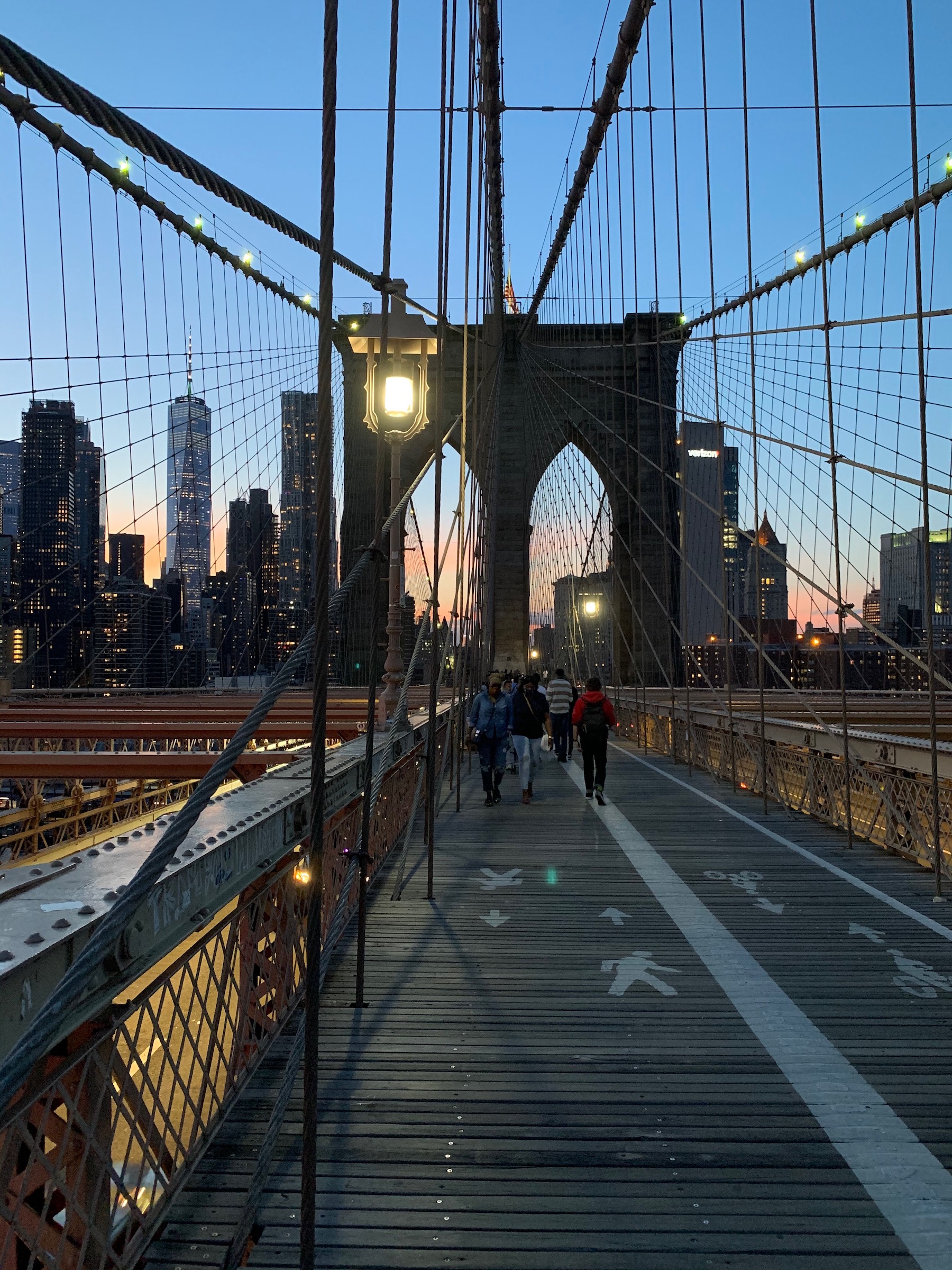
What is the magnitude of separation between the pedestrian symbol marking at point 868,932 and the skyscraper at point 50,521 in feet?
38.6

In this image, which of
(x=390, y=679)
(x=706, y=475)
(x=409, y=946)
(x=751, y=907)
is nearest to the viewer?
(x=409, y=946)

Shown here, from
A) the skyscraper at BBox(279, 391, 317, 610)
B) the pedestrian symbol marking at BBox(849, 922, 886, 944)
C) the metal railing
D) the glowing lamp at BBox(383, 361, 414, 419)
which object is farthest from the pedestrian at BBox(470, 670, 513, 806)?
the skyscraper at BBox(279, 391, 317, 610)

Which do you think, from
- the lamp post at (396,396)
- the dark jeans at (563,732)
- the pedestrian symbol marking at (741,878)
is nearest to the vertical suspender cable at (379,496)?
the lamp post at (396,396)

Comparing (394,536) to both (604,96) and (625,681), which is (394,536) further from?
(625,681)

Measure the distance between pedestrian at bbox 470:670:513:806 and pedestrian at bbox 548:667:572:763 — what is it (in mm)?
3220

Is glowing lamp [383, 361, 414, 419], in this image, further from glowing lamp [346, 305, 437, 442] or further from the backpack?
the backpack

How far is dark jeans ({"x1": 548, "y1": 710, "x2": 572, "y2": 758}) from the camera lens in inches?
539

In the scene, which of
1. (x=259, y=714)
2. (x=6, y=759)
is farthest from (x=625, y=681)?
(x=259, y=714)

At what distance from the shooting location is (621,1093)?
115 inches

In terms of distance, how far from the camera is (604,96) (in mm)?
17781

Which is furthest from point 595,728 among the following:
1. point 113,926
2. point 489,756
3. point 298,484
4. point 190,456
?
point 298,484

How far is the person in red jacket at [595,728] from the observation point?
912cm

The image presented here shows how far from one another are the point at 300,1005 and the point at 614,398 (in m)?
29.5

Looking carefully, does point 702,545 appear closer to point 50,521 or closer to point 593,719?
point 50,521
